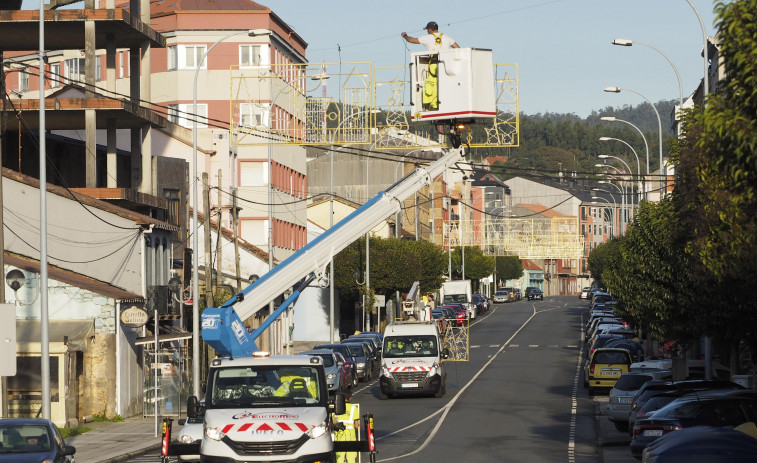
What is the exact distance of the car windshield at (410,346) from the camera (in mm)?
39969

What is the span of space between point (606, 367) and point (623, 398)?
11476 millimetres

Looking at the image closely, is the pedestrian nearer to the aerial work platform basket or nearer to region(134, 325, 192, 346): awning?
the aerial work platform basket

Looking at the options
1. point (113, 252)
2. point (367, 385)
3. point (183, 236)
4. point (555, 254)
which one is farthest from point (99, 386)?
point (555, 254)

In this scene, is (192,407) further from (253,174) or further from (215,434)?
(253,174)

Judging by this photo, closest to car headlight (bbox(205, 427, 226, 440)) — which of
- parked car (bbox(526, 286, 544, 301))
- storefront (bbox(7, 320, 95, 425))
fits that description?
storefront (bbox(7, 320, 95, 425))

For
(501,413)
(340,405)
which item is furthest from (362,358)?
(340,405)

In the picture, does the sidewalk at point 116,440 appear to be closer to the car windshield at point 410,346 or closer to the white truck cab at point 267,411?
the car windshield at point 410,346

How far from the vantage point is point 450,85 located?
1122 inches

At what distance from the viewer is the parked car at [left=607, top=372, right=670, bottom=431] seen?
29047 millimetres

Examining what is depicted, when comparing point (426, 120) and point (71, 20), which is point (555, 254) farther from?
point (426, 120)

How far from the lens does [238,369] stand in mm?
17000

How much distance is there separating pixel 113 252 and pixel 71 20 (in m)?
9.40

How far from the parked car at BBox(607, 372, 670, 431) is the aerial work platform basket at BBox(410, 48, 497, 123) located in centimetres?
756

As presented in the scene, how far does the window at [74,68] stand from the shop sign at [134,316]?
45.7 m
